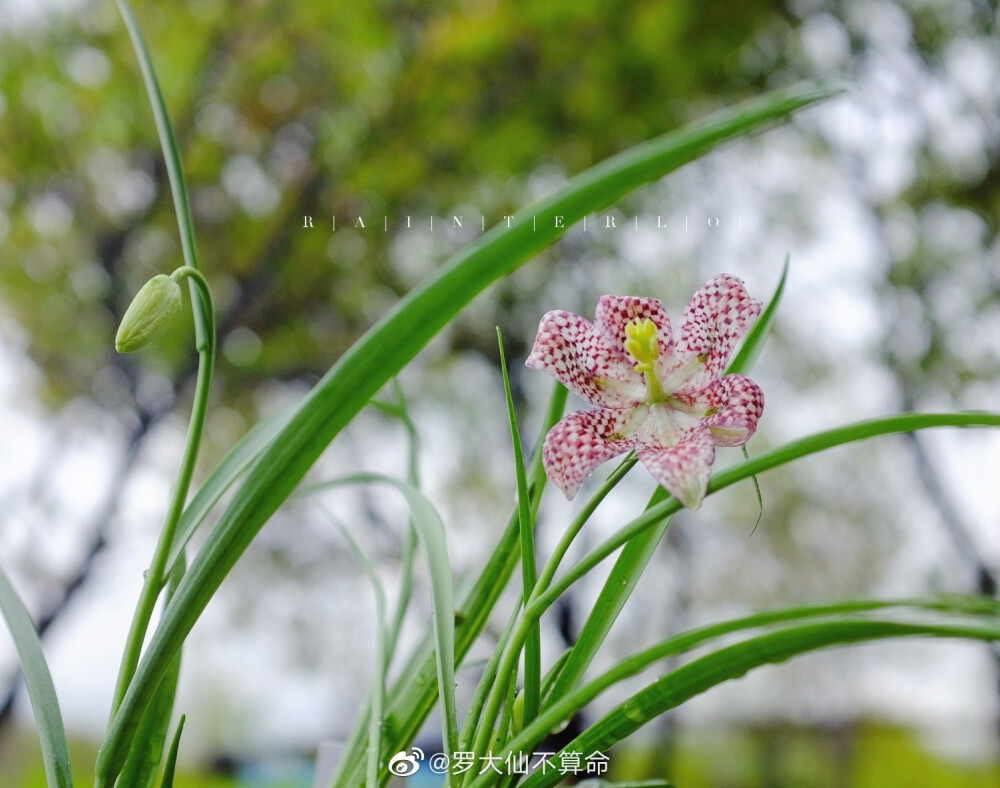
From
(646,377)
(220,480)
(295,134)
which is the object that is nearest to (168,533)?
(220,480)

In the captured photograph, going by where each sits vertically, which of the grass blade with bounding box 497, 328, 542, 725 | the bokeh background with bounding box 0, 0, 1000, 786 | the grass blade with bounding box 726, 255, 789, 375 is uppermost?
the bokeh background with bounding box 0, 0, 1000, 786

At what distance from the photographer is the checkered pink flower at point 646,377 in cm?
21

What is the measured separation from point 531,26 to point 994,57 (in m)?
1.00

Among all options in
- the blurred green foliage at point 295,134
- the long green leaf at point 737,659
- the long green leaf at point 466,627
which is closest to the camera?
the long green leaf at point 737,659

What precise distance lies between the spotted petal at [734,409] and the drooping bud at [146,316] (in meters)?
0.15

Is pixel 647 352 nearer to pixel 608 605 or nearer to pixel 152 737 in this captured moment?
pixel 608 605

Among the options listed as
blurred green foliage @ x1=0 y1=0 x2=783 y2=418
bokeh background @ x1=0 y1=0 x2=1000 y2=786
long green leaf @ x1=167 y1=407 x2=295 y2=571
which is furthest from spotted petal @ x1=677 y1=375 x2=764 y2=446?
blurred green foliage @ x1=0 y1=0 x2=783 y2=418

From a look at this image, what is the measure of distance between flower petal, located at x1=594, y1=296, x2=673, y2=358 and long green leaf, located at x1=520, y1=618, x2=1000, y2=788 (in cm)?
8

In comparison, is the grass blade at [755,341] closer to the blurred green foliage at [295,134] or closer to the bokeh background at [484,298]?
the bokeh background at [484,298]

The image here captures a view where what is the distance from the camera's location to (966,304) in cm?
190

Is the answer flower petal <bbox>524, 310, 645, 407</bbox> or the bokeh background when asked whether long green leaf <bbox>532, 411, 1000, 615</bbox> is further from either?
the bokeh background

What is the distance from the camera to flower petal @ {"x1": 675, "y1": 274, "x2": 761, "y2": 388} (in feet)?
0.75

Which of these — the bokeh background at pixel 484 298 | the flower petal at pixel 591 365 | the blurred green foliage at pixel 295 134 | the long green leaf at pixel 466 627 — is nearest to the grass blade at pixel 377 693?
the long green leaf at pixel 466 627

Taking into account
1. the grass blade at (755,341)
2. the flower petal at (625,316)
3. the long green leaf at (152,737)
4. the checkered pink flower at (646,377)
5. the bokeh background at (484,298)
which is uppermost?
the bokeh background at (484,298)
